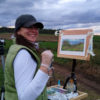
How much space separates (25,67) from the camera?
1168 mm

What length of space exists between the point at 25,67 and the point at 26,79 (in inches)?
3.0

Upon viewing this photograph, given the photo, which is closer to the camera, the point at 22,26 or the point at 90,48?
the point at 22,26

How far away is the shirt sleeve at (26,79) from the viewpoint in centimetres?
116

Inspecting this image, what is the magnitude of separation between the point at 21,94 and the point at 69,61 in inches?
338

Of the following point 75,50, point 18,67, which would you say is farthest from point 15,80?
point 75,50

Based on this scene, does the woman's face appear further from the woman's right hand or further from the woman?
the woman's right hand

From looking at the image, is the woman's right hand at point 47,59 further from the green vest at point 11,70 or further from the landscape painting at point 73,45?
the landscape painting at point 73,45

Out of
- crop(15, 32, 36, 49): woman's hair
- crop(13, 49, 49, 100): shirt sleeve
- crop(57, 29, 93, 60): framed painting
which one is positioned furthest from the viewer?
crop(57, 29, 93, 60): framed painting

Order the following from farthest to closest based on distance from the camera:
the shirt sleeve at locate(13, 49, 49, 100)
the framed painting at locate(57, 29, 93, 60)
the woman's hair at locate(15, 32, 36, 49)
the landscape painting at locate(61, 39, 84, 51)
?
the landscape painting at locate(61, 39, 84, 51) < the framed painting at locate(57, 29, 93, 60) < the woman's hair at locate(15, 32, 36, 49) < the shirt sleeve at locate(13, 49, 49, 100)

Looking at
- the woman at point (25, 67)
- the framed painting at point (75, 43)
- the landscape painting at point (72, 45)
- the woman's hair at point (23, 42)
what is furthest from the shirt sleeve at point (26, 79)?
the landscape painting at point (72, 45)

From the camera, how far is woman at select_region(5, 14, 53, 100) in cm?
116

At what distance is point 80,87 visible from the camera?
575 centimetres

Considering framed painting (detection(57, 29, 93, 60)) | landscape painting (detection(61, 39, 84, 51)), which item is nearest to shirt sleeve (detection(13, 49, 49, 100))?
framed painting (detection(57, 29, 93, 60))

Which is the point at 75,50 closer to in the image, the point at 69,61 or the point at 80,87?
the point at 80,87
